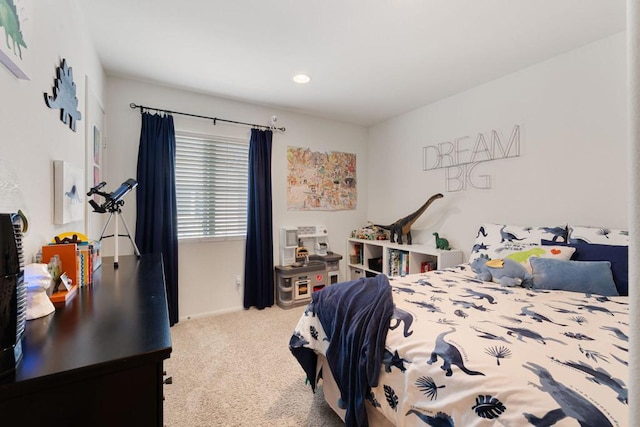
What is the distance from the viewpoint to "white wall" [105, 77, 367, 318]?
106 inches

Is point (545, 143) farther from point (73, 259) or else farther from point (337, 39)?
point (73, 259)

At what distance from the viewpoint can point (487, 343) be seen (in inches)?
41.9

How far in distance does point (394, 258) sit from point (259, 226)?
63.9 inches

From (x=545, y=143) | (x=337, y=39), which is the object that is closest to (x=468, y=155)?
(x=545, y=143)

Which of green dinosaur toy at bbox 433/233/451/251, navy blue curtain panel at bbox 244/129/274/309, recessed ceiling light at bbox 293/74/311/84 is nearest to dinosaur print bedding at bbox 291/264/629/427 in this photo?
green dinosaur toy at bbox 433/233/451/251

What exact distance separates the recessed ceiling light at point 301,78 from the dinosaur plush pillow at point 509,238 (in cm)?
213

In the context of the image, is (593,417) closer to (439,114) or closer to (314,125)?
(439,114)

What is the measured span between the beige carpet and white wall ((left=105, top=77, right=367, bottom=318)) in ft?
1.35

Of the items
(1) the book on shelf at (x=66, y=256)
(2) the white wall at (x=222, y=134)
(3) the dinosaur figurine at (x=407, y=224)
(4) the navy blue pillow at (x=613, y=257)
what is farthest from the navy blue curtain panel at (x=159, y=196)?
(4) the navy blue pillow at (x=613, y=257)

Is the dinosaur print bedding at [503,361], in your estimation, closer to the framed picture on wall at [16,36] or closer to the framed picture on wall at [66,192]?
the framed picture on wall at [66,192]

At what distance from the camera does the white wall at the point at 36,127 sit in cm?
92

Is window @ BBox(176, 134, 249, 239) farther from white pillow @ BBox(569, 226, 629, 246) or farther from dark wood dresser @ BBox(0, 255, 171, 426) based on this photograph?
white pillow @ BBox(569, 226, 629, 246)

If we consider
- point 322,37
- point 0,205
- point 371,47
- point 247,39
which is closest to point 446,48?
point 371,47

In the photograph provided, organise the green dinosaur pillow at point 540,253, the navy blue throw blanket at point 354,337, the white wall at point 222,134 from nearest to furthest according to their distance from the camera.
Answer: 1. the navy blue throw blanket at point 354,337
2. the green dinosaur pillow at point 540,253
3. the white wall at point 222,134
